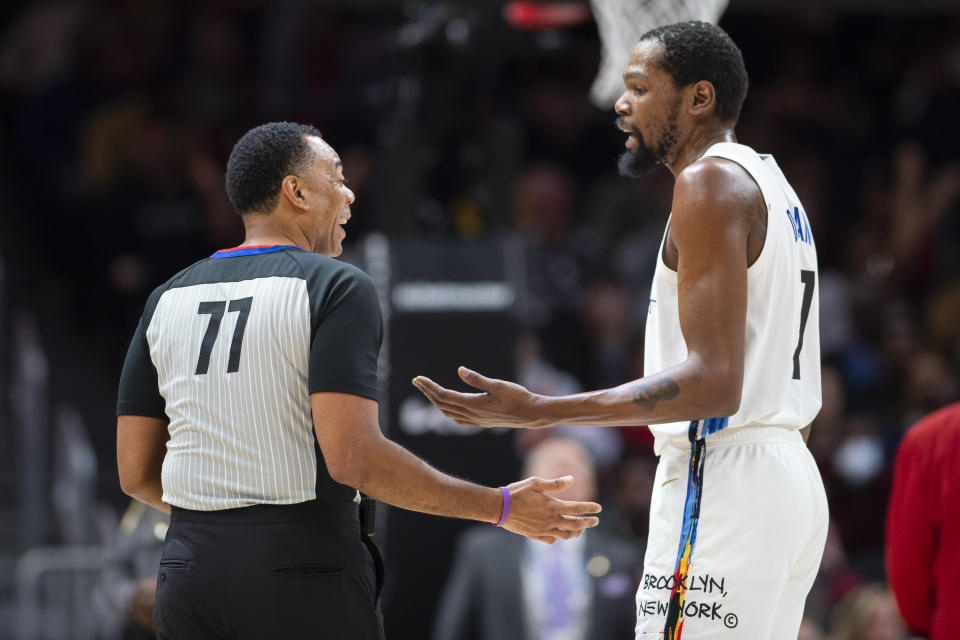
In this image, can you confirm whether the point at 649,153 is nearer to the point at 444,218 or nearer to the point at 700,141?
the point at 700,141

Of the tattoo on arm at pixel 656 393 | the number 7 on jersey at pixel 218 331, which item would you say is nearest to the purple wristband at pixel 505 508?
the tattoo on arm at pixel 656 393

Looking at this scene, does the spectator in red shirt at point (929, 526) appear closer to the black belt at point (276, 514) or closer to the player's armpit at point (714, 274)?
the player's armpit at point (714, 274)

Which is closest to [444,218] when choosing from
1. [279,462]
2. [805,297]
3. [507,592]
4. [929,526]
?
[507,592]

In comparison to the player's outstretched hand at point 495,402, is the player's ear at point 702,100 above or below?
above

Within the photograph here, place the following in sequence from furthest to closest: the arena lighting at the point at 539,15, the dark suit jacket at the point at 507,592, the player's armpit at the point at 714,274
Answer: the arena lighting at the point at 539,15
the dark suit jacket at the point at 507,592
the player's armpit at the point at 714,274

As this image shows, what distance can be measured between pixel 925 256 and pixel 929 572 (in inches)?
258

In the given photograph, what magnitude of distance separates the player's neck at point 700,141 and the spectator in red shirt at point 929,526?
62.6 inches

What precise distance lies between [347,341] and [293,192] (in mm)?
534

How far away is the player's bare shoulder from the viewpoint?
129 inches

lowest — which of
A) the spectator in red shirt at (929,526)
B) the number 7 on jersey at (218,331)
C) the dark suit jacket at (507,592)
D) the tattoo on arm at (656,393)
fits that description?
the dark suit jacket at (507,592)

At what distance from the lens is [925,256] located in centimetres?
1071

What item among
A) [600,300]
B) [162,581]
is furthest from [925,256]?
[162,581]

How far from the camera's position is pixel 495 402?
→ 3275 millimetres

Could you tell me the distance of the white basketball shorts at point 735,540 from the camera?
10.6ft
